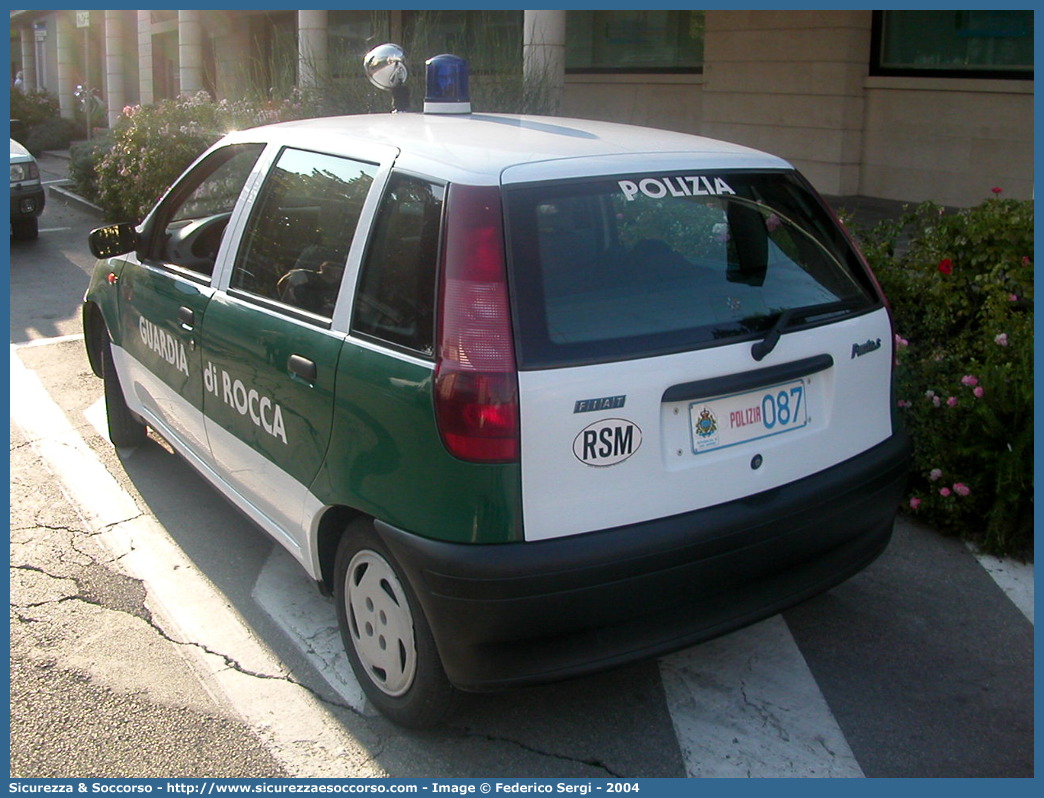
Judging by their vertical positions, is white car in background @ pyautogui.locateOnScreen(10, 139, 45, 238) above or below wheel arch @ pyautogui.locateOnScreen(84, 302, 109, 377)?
above

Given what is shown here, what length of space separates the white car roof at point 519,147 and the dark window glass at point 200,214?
18.4 inches

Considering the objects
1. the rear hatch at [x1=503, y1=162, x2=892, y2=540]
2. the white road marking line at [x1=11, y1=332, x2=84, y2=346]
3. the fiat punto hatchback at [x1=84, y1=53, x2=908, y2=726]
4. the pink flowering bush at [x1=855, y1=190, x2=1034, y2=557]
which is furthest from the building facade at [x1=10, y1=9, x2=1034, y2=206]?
the rear hatch at [x1=503, y1=162, x2=892, y2=540]

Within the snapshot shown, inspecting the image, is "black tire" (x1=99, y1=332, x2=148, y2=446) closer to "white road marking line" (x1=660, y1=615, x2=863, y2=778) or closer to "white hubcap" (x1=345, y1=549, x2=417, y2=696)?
"white hubcap" (x1=345, y1=549, x2=417, y2=696)

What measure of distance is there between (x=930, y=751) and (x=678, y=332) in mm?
1445

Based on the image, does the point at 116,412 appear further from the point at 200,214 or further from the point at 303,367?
the point at 303,367

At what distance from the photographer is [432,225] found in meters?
3.00

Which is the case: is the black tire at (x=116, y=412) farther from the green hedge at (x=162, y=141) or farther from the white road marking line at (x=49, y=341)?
the green hedge at (x=162, y=141)

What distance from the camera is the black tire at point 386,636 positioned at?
3086 millimetres

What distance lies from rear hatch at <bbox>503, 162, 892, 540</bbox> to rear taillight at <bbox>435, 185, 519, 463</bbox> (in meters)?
0.04

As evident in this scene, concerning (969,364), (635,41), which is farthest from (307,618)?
(635,41)

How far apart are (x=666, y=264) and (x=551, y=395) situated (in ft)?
2.05

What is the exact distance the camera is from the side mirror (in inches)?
187

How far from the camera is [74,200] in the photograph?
53.3ft
